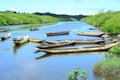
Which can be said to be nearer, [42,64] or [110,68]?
[110,68]

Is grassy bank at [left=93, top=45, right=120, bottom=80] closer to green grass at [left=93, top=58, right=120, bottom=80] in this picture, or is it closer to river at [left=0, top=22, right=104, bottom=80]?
green grass at [left=93, top=58, right=120, bottom=80]

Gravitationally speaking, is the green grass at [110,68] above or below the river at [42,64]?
above

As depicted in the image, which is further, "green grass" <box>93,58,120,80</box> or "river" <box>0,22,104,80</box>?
"river" <box>0,22,104,80</box>

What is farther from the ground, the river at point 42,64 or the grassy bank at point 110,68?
the grassy bank at point 110,68

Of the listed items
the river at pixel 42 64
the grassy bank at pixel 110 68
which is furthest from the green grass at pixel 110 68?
the river at pixel 42 64

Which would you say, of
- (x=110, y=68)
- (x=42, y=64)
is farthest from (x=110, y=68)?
(x=42, y=64)

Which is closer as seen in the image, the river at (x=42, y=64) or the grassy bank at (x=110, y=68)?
the grassy bank at (x=110, y=68)

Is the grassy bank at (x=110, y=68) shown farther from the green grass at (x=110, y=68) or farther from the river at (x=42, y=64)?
the river at (x=42, y=64)

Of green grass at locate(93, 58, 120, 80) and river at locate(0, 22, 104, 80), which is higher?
green grass at locate(93, 58, 120, 80)

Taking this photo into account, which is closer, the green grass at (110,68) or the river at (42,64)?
the green grass at (110,68)

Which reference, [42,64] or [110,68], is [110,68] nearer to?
[110,68]

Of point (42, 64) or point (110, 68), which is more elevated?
point (110, 68)

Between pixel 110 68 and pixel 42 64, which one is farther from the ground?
pixel 110 68

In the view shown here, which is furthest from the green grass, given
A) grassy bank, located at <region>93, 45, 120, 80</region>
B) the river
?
the river
